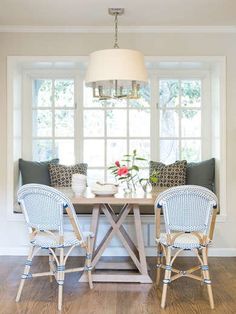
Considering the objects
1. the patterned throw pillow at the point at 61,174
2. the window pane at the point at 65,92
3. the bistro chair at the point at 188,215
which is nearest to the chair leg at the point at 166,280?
the bistro chair at the point at 188,215

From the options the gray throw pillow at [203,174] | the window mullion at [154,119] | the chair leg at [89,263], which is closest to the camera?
the chair leg at [89,263]

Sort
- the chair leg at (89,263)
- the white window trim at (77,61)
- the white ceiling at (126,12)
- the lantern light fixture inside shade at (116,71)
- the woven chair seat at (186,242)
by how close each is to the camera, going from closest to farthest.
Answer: the woven chair seat at (186,242), the lantern light fixture inside shade at (116,71), the chair leg at (89,263), the white ceiling at (126,12), the white window trim at (77,61)

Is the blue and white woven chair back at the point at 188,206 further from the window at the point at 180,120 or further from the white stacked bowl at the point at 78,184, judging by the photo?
the window at the point at 180,120

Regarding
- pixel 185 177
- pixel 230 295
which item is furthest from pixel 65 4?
pixel 230 295

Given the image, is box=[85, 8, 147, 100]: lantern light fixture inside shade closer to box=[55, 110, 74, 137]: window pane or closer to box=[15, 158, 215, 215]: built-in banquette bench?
box=[15, 158, 215, 215]: built-in banquette bench

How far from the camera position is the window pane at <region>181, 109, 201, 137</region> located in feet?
16.9

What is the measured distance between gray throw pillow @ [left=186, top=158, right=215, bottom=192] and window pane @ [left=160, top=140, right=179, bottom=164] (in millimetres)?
380

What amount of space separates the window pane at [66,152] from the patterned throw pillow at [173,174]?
110 cm

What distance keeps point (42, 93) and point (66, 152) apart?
2.53 feet

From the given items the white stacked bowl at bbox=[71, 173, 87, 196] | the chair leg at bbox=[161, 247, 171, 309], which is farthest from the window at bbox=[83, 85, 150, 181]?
the chair leg at bbox=[161, 247, 171, 309]

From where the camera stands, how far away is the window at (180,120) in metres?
5.13

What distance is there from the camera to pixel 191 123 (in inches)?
202

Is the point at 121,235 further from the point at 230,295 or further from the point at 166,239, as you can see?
the point at 230,295

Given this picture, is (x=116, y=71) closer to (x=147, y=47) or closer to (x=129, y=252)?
(x=147, y=47)
